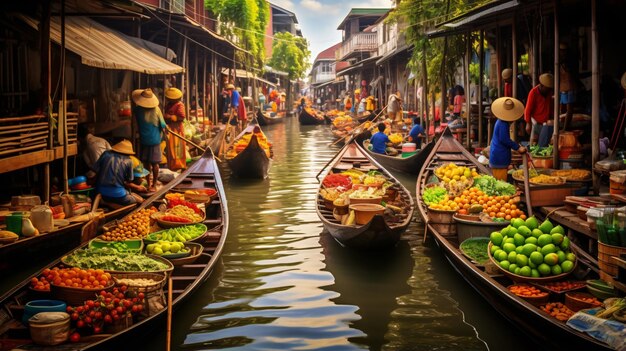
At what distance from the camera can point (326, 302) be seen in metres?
6.79

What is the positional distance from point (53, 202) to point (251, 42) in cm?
2521

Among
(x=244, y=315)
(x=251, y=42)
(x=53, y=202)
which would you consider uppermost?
(x=251, y=42)

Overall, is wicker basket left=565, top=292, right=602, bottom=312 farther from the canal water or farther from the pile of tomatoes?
the pile of tomatoes

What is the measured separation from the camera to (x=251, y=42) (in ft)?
106

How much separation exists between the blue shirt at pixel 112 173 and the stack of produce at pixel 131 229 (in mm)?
939

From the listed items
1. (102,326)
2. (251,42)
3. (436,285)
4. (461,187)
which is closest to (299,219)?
(461,187)

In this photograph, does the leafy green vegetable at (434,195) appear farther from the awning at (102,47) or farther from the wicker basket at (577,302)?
the awning at (102,47)

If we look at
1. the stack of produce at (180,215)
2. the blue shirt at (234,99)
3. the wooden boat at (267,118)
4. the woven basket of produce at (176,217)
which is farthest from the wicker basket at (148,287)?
the wooden boat at (267,118)

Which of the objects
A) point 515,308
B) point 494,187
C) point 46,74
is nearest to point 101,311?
point 515,308

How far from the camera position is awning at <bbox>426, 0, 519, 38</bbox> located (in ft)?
34.6

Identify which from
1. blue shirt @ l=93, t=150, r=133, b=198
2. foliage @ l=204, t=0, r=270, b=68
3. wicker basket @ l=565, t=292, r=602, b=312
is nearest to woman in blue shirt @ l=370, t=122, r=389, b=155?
blue shirt @ l=93, t=150, r=133, b=198

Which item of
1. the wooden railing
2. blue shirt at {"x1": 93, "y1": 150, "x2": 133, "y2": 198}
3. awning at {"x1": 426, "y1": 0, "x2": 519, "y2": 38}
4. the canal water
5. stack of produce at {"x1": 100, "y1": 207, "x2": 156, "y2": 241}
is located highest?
the wooden railing

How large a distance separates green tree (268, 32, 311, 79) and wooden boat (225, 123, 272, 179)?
36364 mm

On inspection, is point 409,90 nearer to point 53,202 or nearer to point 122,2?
point 122,2
